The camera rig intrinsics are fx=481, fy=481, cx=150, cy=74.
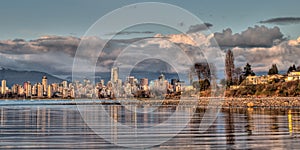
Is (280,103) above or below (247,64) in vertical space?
below

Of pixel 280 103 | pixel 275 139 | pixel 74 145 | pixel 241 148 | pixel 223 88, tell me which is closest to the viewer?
pixel 241 148

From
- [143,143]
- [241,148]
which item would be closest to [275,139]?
[241,148]

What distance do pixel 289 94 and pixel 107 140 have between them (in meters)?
113

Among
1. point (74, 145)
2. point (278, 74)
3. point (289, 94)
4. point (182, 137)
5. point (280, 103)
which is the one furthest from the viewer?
point (278, 74)

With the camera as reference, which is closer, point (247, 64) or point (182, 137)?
point (182, 137)

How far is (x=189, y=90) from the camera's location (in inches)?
6821

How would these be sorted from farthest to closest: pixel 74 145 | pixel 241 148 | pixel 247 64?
pixel 247 64
pixel 74 145
pixel 241 148

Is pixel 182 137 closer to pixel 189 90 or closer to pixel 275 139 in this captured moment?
pixel 275 139

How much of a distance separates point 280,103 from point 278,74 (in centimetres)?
9936

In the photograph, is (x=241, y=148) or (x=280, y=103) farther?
(x=280, y=103)

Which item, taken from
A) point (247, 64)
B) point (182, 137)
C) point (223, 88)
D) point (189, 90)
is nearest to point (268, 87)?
point (223, 88)

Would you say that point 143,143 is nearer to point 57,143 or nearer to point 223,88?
point 57,143

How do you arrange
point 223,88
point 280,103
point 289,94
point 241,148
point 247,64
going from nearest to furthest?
point 241,148, point 280,103, point 289,94, point 223,88, point 247,64

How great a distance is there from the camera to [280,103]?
89812 mm
